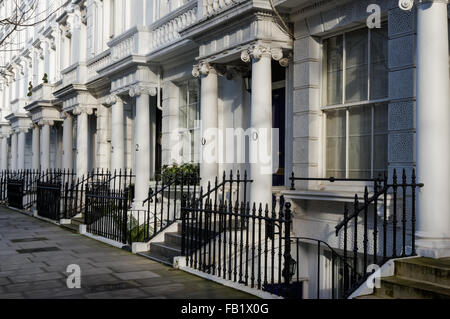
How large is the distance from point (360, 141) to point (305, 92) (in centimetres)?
146

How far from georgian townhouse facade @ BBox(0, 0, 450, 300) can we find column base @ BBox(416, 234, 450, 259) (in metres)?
0.01

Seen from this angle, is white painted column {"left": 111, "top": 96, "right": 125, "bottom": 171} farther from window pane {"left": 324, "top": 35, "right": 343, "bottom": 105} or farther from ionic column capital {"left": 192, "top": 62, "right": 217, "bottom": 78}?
window pane {"left": 324, "top": 35, "right": 343, "bottom": 105}

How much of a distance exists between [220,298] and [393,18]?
491 cm

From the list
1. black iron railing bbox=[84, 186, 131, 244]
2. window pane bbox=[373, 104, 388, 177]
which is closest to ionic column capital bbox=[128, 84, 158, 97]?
black iron railing bbox=[84, 186, 131, 244]

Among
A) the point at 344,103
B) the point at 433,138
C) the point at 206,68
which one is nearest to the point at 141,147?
the point at 206,68

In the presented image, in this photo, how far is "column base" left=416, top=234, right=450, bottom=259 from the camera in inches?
252

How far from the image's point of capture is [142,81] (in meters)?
14.5

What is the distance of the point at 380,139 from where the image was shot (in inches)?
332

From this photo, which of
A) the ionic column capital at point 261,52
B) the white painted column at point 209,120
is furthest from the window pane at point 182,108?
the ionic column capital at point 261,52

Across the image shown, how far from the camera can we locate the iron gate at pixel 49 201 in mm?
16391

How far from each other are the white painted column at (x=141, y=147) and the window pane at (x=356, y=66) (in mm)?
6780

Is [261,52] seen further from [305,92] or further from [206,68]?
[206,68]

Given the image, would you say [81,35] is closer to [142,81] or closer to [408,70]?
[142,81]

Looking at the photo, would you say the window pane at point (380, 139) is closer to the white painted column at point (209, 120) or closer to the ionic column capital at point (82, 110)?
the white painted column at point (209, 120)
